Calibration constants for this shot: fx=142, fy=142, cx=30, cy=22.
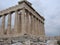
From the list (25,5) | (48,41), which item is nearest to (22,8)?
(25,5)

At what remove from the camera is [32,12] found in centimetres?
3275

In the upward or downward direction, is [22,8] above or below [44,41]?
above

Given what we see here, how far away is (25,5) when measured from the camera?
29516mm

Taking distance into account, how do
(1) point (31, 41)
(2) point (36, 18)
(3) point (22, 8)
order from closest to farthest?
(1) point (31, 41)
(3) point (22, 8)
(2) point (36, 18)

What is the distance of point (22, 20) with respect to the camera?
93.1 feet

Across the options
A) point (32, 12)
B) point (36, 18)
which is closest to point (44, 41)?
point (32, 12)

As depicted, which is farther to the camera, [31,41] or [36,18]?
[36,18]

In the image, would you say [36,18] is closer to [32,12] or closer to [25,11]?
[32,12]

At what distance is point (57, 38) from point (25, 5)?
1186 centimetres

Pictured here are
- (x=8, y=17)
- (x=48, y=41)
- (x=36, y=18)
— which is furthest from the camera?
(x=36, y=18)

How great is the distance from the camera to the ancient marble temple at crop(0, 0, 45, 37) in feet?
94.6

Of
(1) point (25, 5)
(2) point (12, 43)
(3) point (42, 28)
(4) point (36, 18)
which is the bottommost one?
(2) point (12, 43)

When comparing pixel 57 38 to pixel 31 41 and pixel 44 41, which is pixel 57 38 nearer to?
pixel 44 41

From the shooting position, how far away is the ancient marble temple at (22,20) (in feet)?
94.6
